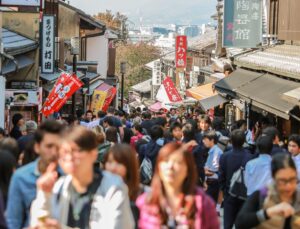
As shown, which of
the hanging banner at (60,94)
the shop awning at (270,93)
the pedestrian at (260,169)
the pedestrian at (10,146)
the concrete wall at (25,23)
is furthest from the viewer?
the concrete wall at (25,23)

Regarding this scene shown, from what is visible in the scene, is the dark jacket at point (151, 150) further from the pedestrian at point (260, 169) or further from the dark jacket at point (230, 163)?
the pedestrian at point (260, 169)

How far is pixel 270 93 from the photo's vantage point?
19.1 meters

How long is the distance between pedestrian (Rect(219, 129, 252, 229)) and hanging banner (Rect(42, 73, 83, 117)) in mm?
11673

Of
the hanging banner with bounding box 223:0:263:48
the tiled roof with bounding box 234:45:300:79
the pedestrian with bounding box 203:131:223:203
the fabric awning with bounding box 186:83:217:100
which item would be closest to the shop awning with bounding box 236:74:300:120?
the tiled roof with bounding box 234:45:300:79

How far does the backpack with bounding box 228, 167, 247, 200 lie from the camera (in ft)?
36.4

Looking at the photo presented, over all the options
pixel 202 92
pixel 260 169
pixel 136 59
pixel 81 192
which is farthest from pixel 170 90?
pixel 136 59

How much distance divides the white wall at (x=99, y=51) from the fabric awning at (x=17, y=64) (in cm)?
Answer: 2452

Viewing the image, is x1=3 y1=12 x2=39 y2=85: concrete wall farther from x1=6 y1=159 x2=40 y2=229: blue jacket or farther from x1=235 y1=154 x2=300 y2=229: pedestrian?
x1=235 y1=154 x2=300 y2=229: pedestrian

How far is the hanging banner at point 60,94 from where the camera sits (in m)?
22.8

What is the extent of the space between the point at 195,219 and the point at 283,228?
84 centimetres

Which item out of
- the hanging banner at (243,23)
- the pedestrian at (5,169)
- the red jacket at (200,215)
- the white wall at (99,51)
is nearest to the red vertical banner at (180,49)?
the white wall at (99,51)

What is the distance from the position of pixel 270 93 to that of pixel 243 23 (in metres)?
6.34

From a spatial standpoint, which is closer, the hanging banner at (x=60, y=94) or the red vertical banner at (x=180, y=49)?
the hanging banner at (x=60, y=94)

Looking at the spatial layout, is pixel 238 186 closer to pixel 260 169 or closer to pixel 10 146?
pixel 260 169
